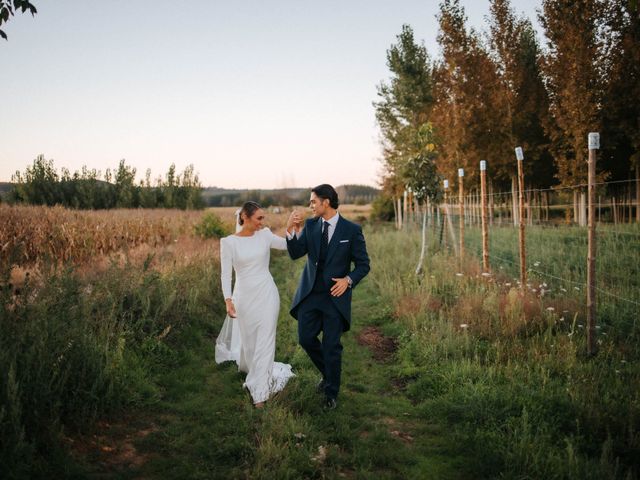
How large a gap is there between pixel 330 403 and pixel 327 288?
123cm

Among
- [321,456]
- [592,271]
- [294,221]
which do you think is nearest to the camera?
[321,456]

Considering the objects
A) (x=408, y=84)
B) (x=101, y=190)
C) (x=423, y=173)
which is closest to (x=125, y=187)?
(x=101, y=190)

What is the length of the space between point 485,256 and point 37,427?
854 centimetres

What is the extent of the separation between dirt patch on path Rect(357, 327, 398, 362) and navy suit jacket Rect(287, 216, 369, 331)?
2092 mm

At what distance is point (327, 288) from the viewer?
485 centimetres

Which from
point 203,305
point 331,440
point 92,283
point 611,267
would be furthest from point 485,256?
point 92,283

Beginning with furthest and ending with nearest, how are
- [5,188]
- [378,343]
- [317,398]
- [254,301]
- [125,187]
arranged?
1. [125,187]
2. [5,188]
3. [378,343]
4. [254,301]
5. [317,398]

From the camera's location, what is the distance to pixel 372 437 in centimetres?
419

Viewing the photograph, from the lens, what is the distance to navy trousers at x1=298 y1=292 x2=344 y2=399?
4805 millimetres

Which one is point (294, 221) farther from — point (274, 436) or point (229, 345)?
point (229, 345)

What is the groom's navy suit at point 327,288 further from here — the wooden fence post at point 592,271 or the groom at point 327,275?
the wooden fence post at point 592,271

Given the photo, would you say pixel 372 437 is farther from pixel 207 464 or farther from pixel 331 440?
pixel 207 464

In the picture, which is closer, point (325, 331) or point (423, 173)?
point (325, 331)

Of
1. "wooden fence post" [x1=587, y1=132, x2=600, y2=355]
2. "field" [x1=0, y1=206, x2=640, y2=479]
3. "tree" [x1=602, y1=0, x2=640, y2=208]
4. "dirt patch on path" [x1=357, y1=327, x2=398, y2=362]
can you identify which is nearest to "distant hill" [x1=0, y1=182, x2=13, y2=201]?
"field" [x1=0, y1=206, x2=640, y2=479]
